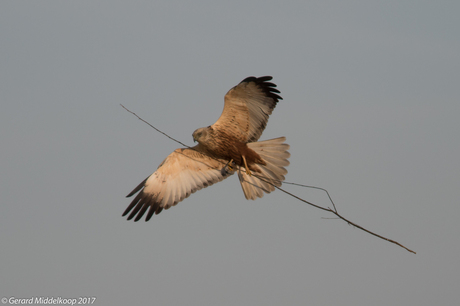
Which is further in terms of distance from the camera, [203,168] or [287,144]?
[203,168]

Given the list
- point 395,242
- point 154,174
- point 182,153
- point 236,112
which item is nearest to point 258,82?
point 236,112

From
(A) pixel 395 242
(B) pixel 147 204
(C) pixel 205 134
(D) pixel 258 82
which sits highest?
(D) pixel 258 82

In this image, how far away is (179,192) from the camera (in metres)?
8.38

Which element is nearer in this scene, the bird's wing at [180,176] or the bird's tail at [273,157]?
the bird's tail at [273,157]

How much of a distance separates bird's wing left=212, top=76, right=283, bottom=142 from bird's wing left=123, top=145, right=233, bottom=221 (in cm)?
76

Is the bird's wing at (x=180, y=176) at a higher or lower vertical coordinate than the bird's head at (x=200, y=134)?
lower

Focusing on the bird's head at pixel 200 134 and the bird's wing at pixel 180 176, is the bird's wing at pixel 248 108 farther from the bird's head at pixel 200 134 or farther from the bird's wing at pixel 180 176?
the bird's wing at pixel 180 176

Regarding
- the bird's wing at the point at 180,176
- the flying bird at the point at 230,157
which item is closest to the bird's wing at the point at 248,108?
the flying bird at the point at 230,157

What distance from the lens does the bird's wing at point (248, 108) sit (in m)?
7.47

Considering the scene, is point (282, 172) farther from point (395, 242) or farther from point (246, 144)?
point (395, 242)

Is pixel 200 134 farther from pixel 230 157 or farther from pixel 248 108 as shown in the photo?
pixel 248 108

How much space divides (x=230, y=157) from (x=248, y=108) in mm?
905

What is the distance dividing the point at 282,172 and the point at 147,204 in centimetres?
235

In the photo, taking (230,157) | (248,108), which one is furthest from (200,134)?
(248,108)
